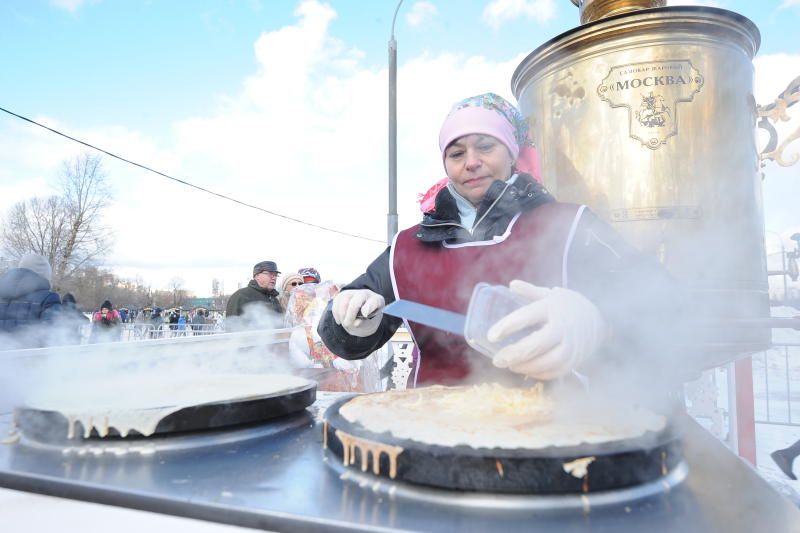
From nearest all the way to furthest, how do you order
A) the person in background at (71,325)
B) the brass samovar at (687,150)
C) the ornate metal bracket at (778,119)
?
the brass samovar at (687,150) → the ornate metal bracket at (778,119) → the person in background at (71,325)

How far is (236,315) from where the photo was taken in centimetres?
444

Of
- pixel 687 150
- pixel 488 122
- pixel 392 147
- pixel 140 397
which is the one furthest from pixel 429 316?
pixel 392 147

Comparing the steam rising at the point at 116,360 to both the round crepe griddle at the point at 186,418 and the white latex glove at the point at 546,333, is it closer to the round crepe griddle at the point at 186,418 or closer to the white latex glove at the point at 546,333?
the round crepe griddle at the point at 186,418

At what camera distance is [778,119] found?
2.28m

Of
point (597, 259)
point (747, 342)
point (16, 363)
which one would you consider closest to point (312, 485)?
point (597, 259)

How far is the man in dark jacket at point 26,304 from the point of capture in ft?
9.98

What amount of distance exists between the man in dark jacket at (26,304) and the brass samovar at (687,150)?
371cm

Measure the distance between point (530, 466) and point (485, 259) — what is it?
960 millimetres

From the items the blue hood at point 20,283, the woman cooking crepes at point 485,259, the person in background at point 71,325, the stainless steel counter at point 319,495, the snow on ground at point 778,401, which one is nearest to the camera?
the stainless steel counter at point 319,495

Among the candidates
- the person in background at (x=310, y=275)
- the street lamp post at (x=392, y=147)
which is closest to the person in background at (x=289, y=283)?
the person in background at (x=310, y=275)

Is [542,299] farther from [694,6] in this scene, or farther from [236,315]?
[236,315]

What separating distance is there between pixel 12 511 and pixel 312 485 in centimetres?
49

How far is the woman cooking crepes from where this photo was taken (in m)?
1.28

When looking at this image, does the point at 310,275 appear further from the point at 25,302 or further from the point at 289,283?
the point at 25,302
